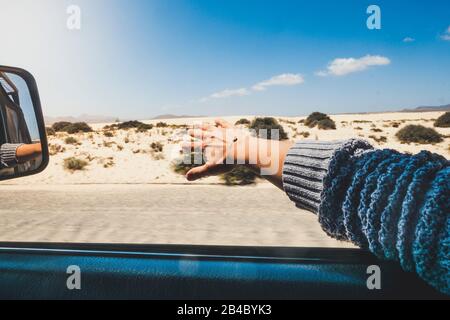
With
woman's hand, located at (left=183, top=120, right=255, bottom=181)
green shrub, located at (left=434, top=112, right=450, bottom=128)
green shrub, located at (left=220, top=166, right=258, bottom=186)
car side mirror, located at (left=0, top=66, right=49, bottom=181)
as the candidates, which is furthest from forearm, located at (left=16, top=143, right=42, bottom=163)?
green shrub, located at (left=434, top=112, right=450, bottom=128)

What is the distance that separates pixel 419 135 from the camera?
27.1 metres

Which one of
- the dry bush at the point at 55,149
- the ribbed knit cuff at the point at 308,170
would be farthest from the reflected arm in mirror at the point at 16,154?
the dry bush at the point at 55,149

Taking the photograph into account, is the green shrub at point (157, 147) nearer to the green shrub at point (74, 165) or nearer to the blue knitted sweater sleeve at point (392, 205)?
the green shrub at point (74, 165)

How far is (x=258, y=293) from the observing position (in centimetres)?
150

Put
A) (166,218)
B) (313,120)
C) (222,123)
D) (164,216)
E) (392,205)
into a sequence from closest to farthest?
1. (392,205)
2. (222,123)
3. (166,218)
4. (164,216)
5. (313,120)

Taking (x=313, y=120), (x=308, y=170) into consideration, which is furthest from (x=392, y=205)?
(x=313, y=120)

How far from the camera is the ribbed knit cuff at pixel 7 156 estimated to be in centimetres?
226

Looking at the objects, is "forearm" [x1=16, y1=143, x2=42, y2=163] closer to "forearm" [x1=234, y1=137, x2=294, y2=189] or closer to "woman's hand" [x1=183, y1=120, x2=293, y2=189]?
"woman's hand" [x1=183, y1=120, x2=293, y2=189]

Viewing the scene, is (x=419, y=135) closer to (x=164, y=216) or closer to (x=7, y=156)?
(x=164, y=216)

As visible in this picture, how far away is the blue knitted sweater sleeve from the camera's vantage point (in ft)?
3.35

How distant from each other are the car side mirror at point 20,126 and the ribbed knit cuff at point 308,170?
4.80ft

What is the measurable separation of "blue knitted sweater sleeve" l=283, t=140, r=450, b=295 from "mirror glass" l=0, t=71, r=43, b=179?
5.51ft

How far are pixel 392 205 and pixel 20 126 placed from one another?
2.33 m
